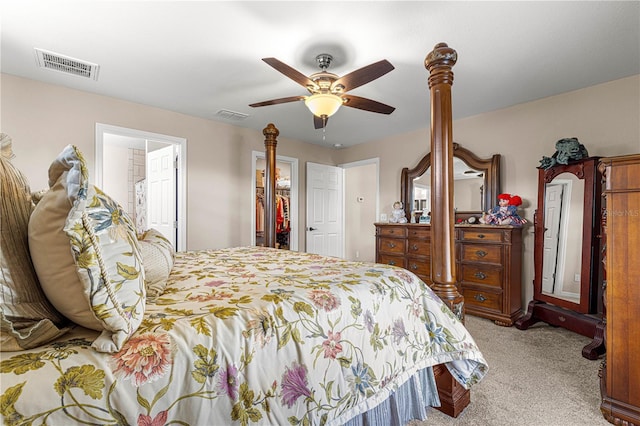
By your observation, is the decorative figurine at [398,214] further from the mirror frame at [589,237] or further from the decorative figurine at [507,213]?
the mirror frame at [589,237]

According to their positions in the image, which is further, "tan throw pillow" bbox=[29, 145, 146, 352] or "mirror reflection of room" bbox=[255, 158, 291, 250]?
"mirror reflection of room" bbox=[255, 158, 291, 250]

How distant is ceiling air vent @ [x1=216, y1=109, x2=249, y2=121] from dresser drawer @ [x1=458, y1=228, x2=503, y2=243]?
2.99m

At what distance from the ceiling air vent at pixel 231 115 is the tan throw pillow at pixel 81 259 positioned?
3063 mm

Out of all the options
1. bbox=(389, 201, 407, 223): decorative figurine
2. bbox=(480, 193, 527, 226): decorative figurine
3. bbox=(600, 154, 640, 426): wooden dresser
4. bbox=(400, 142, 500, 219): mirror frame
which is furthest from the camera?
bbox=(389, 201, 407, 223): decorative figurine

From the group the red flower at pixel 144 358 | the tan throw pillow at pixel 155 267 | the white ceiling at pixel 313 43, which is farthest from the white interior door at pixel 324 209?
the red flower at pixel 144 358

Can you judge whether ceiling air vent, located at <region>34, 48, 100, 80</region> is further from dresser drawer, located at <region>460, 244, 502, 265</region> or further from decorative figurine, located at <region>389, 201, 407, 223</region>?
dresser drawer, located at <region>460, 244, 502, 265</region>

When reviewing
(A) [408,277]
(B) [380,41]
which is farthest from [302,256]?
(B) [380,41]

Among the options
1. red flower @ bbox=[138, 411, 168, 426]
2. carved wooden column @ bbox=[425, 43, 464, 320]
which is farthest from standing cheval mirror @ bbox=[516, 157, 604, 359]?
red flower @ bbox=[138, 411, 168, 426]

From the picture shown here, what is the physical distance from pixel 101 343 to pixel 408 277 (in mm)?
1250

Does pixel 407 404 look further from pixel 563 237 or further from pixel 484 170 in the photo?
pixel 484 170

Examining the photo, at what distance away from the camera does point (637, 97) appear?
8.51 ft

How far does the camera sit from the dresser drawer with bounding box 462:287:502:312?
9.97ft

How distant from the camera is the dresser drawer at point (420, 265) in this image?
357 cm

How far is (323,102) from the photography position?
2234mm
